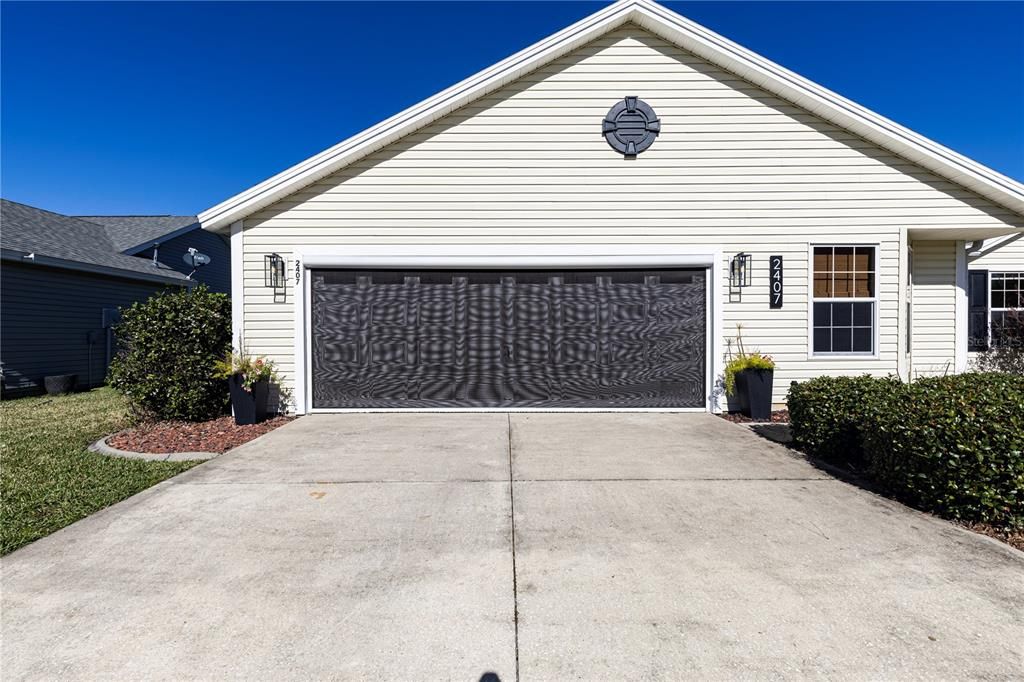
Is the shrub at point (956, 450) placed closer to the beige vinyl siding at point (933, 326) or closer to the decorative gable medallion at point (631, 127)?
the beige vinyl siding at point (933, 326)

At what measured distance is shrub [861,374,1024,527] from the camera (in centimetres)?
343

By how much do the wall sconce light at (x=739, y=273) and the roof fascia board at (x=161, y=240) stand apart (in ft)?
55.1

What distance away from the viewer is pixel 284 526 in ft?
11.8

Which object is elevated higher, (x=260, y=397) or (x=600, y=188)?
(x=600, y=188)

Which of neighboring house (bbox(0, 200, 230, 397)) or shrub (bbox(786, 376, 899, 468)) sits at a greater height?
neighboring house (bbox(0, 200, 230, 397))

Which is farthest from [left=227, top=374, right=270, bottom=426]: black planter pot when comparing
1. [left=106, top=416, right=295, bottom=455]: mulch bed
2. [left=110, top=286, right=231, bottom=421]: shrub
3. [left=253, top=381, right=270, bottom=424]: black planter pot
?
[left=110, top=286, right=231, bottom=421]: shrub

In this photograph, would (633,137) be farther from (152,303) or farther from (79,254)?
(79,254)

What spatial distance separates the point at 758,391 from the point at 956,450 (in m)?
3.84

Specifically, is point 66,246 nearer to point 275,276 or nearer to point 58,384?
point 58,384

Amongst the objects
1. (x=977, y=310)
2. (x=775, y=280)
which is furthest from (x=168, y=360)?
(x=977, y=310)

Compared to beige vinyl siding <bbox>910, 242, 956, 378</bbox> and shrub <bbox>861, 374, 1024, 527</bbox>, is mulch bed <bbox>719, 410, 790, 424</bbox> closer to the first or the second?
beige vinyl siding <bbox>910, 242, 956, 378</bbox>

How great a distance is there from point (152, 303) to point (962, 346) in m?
12.4

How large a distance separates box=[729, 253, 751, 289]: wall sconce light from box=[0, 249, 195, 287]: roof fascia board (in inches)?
542

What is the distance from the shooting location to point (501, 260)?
307 inches
